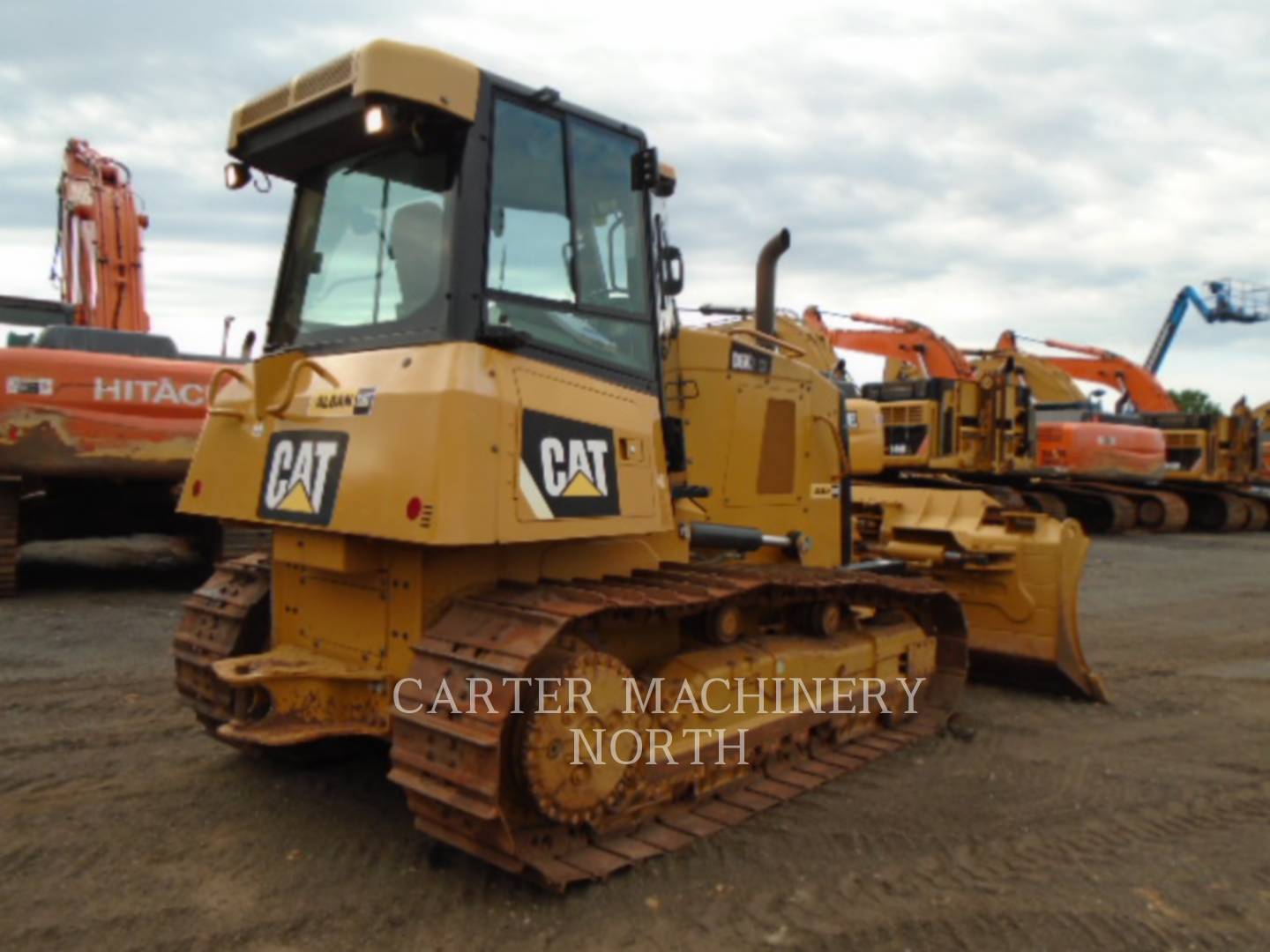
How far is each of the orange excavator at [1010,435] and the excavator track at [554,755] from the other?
11.1m

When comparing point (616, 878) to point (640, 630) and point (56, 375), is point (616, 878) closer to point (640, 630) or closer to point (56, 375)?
point (640, 630)

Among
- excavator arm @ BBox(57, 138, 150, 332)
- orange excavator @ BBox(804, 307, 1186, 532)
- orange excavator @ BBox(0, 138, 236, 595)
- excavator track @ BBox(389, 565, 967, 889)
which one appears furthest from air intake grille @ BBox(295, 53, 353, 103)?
orange excavator @ BBox(804, 307, 1186, 532)

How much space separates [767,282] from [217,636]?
11.1ft

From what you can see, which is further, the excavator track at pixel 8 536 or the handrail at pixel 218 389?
the excavator track at pixel 8 536

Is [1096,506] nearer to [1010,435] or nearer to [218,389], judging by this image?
[1010,435]

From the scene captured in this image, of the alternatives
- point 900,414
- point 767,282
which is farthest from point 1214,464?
point 767,282

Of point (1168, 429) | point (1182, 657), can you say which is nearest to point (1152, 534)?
point (1168, 429)

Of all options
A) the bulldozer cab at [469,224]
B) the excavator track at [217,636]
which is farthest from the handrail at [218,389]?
the excavator track at [217,636]

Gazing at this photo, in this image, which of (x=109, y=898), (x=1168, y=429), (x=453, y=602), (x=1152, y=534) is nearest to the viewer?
(x=109, y=898)

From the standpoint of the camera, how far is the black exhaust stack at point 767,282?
5582 millimetres

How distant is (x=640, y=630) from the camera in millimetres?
4434

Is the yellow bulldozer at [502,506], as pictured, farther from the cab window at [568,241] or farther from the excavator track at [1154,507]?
the excavator track at [1154,507]

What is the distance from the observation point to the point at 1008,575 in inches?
265

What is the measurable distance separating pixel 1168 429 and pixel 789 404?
21.0 meters
